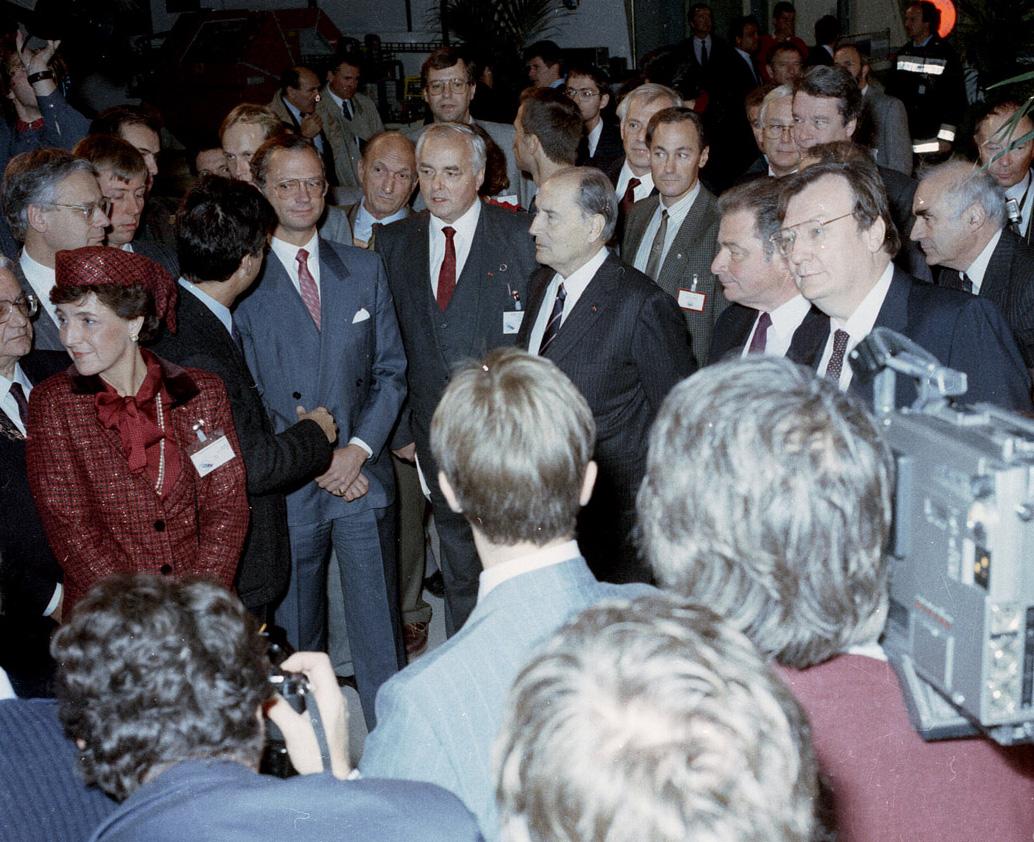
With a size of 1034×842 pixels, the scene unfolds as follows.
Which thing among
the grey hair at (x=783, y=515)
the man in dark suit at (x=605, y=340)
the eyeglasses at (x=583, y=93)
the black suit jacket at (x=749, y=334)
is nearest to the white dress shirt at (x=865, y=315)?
the black suit jacket at (x=749, y=334)

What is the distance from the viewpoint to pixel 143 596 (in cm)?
145

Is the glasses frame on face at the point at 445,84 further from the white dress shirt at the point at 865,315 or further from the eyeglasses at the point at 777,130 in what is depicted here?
the white dress shirt at the point at 865,315

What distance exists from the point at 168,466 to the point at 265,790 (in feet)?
5.31

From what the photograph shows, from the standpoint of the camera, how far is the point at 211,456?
270cm

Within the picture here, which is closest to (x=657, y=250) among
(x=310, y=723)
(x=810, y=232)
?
(x=810, y=232)

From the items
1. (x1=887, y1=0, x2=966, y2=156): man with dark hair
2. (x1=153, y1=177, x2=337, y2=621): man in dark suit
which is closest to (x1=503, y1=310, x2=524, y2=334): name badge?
(x1=153, y1=177, x2=337, y2=621): man in dark suit

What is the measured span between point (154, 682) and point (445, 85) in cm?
465

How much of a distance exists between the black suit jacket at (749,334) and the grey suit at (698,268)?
2.16 ft

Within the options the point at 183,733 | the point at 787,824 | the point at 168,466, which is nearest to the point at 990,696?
the point at 787,824

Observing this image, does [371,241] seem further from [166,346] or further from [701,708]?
[701,708]

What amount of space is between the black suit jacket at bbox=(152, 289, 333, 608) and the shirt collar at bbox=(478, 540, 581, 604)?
60.4 inches

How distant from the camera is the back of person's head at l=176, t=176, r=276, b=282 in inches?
→ 119

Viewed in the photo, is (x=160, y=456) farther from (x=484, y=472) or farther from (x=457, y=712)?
(x=457, y=712)

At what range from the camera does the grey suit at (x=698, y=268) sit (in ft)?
13.1
